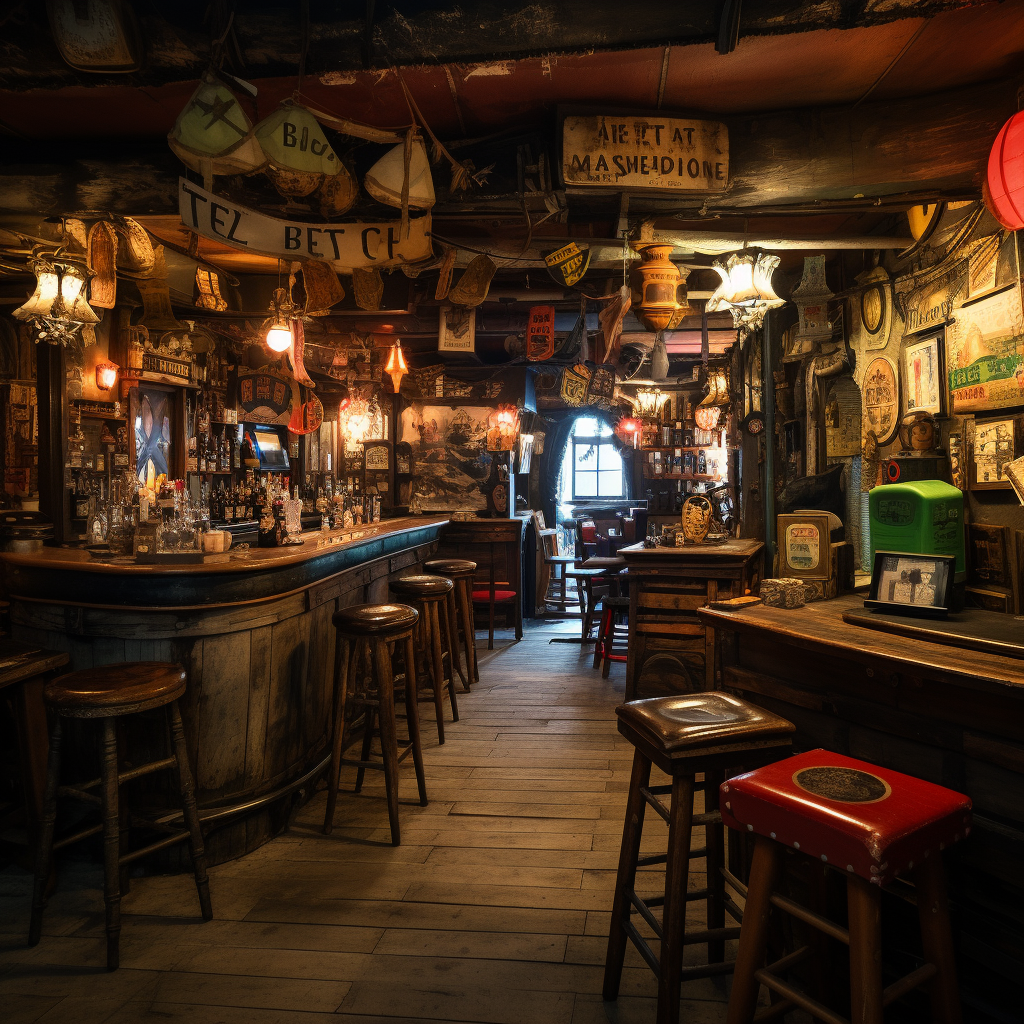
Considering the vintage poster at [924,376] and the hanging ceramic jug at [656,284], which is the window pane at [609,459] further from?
the vintage poster at [924,376]

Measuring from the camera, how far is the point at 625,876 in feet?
6.26

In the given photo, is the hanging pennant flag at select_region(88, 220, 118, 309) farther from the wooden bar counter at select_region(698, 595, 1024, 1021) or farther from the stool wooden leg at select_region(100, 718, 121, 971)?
the wooden bar counter at select_region(698, 595, 1024, 1021)

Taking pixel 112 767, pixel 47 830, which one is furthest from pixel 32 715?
pixel 112 767

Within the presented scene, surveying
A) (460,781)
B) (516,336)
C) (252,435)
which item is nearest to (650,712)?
(460,781)

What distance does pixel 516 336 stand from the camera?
7.42 m

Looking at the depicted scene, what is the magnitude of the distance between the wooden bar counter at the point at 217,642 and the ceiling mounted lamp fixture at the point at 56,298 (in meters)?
1.38

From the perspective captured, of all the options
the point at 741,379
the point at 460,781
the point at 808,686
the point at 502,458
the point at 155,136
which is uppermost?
the point at 155,136

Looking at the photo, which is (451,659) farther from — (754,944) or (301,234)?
(754,944)

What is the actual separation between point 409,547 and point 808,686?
381 cm

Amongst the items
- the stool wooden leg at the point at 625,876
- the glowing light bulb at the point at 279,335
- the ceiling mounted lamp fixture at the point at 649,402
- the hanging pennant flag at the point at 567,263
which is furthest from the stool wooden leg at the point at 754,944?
the ceiling mounted lamp fixture at the point at 649,402

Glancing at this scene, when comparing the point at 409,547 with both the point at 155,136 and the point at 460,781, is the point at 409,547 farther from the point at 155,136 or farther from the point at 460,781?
the point at 155,136

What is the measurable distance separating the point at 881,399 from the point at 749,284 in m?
0.87

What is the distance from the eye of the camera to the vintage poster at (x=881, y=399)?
131 inches

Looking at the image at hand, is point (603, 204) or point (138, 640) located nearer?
point (138, 640)
